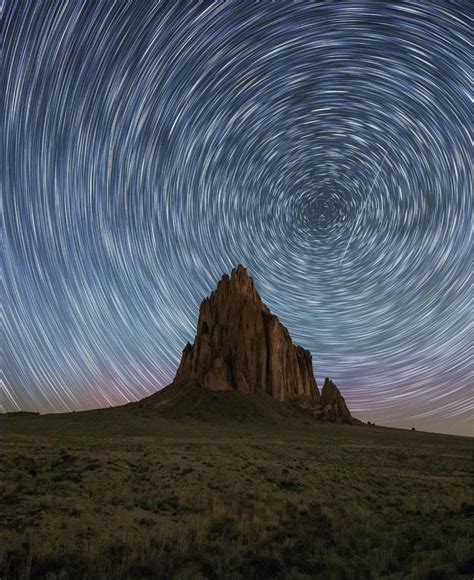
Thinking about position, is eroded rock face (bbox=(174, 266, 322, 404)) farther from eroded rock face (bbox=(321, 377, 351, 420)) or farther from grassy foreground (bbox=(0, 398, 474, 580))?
grassy foreground (bbox=(0, 398, 474, 580))

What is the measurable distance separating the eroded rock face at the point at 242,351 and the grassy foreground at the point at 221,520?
215 ft

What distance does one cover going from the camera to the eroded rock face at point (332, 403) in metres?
86.6

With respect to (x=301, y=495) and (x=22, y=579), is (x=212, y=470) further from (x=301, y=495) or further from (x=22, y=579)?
(x=22, y=579)

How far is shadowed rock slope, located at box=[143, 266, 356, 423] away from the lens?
78.3 meters

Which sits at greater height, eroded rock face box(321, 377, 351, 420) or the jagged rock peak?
the jagged rock peak

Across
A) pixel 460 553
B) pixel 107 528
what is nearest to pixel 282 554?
pixel 460 553

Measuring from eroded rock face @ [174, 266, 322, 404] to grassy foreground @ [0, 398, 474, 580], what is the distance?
65637 millimetres

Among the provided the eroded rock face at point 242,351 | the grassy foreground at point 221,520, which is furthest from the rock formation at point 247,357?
the grassy foreground at point 221,520

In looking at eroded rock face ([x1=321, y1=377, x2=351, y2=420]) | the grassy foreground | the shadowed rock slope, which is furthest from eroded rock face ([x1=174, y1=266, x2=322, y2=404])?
the grassy foreground

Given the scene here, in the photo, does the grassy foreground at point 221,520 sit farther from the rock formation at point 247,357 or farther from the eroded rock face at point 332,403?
the eroded rock face at point 332,403

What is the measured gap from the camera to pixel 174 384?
88.9m

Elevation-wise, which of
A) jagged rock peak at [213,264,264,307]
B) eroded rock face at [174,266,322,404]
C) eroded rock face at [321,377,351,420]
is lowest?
eroded rock face at [321,377,351,420]

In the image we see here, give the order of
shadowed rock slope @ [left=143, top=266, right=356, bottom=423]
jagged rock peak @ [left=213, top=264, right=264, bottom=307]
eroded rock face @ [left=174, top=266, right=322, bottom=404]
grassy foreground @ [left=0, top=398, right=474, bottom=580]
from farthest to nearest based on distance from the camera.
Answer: jagged rock peak @ [left=213, top=264, right=264, bottom=307]
eroded rock face @ [left=174, top=266, right=322, bottom=404]
shadowed rock slope @ [left=143, top=266, right=356, bottom=423]
grassy foreground @ [left=0, top=398, right=474, bottom=580]

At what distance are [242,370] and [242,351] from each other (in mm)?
4812
